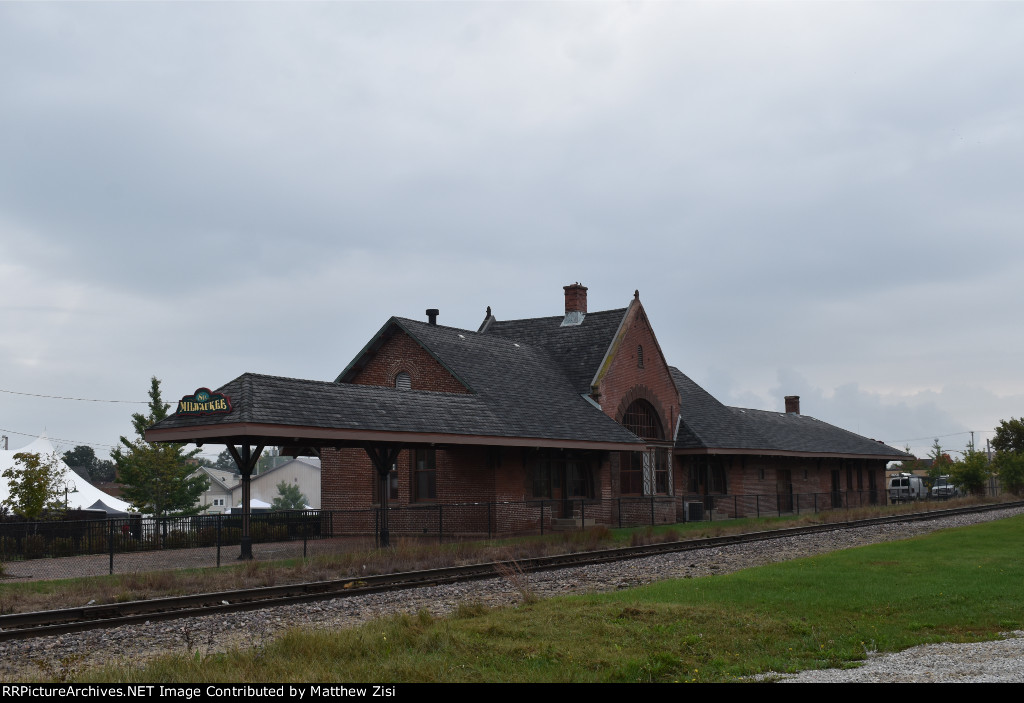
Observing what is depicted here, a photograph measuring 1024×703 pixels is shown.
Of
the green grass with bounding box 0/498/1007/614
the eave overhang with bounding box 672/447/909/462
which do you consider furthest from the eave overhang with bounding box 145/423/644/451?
the eave overhang with bounding box 672/447/909/462

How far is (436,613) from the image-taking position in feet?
47.6

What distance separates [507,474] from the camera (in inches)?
1292

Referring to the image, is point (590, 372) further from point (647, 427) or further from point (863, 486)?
point (863, 486)

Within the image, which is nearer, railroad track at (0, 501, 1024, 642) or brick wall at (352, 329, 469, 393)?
railroad track at (0, 501, 1024, 642)

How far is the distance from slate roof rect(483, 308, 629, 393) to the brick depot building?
8cm

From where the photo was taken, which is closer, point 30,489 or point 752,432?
point 30,489

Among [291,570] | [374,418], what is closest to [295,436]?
[374,418]

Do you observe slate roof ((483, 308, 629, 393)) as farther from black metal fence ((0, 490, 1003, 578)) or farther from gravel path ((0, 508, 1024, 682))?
gravel path ((0, 508, 1024, 682))

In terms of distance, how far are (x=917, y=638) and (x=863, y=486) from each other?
177ft

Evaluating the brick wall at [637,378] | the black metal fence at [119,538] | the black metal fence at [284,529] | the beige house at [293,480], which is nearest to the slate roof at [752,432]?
the brick wall at [637,378]

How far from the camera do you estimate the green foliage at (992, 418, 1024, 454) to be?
2800 inches

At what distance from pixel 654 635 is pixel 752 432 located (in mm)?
39762

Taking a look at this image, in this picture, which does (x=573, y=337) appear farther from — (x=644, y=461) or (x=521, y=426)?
(x=521, y=426)
